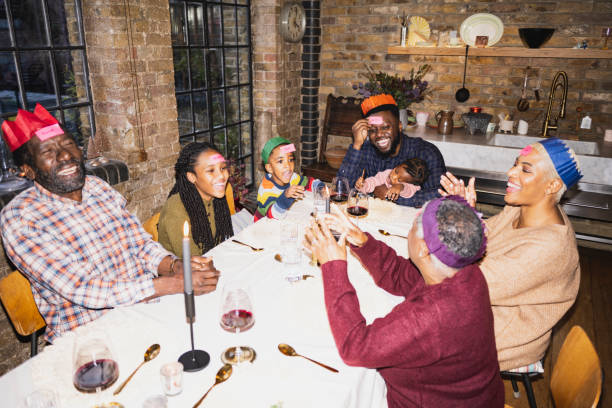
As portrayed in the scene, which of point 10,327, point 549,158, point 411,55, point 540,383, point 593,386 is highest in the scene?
point 411,55

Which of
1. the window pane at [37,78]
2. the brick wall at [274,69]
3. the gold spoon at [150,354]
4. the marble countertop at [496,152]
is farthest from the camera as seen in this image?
the brick wall at [274,69]

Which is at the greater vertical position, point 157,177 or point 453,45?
point 453,45

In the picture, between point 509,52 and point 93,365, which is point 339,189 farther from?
point 509,52

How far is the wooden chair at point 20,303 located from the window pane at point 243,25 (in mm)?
3183

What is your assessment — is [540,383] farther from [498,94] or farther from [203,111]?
[203,111]

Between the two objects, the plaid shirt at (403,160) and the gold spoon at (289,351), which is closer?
the gold spoon at (289,351)

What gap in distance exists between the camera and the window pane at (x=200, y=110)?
3.91 meters

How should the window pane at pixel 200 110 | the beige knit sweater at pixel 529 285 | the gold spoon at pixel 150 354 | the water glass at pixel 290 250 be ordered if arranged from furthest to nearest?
1. the window pane at pixel 200 110
2. the water glass at pixel 290 250
3. the beige knit sweater at pixel 529 285
4. the gold spoon at pixel 150 354

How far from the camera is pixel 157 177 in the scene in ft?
11.0

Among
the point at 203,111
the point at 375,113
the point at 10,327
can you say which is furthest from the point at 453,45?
the point at 10,327

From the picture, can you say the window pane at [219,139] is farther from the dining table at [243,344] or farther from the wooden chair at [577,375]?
the wooden chair at [577,375]

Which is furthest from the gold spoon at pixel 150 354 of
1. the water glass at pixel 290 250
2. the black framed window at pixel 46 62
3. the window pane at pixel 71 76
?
the window pane at pixel 71 76

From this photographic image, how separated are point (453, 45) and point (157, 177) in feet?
9.78

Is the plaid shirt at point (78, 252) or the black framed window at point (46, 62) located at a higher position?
the black framed window at point (46, 62)
